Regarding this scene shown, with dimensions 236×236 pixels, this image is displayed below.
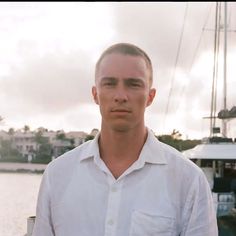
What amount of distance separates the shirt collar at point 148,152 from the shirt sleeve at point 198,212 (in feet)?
0.58

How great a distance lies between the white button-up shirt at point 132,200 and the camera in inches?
91.2

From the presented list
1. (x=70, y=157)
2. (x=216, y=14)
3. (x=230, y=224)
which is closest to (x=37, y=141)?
(x=216, y=14)

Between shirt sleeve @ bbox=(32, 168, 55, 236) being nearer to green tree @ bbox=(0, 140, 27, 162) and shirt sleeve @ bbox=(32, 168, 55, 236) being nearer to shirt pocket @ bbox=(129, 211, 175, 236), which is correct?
shirt pocket @ bbox=(129, 211, 175, 236)

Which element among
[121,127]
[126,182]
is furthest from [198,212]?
[121,127]

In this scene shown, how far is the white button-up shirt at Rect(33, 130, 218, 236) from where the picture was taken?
7.60 ft

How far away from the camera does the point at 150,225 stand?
90.4 inches

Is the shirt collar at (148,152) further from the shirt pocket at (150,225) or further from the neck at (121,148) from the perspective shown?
the shirt pocket at (150,225)

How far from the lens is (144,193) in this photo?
2363mm

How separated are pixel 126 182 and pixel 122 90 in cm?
37

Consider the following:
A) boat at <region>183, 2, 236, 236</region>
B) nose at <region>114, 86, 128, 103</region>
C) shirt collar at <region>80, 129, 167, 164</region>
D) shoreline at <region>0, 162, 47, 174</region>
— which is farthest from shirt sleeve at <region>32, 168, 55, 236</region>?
shoreline at <region>0, 162, 47, 174</region>

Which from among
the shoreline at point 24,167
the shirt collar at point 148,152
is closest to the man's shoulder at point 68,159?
the shirt collar at point 148,152

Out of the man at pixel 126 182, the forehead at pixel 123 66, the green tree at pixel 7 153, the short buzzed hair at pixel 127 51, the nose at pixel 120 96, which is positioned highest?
the green tree at pixel 7 153

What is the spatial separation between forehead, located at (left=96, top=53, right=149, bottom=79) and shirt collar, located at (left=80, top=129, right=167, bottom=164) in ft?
0.97

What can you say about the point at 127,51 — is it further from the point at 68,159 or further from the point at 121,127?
the point at 68,159
